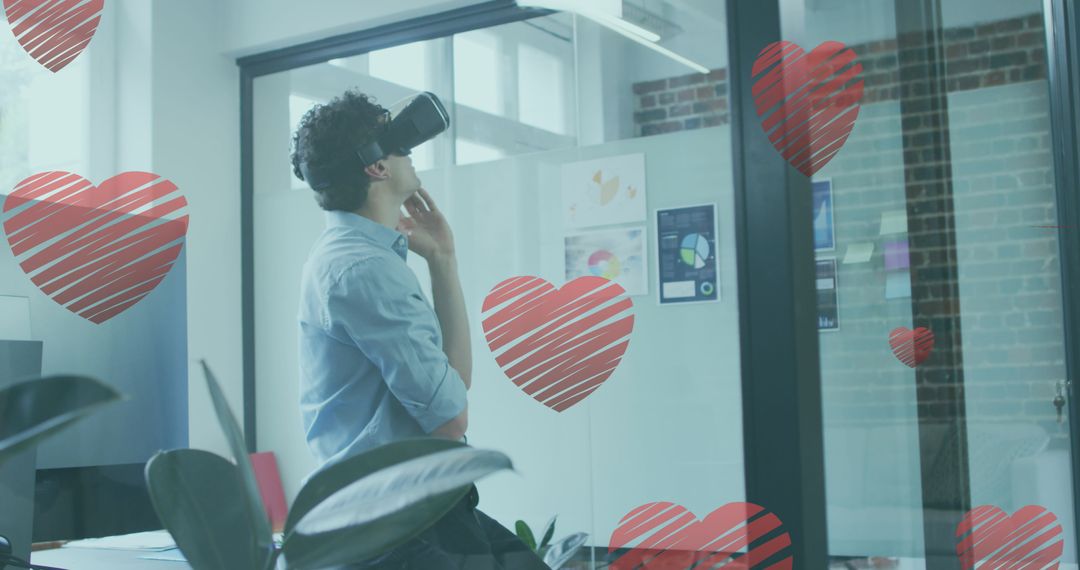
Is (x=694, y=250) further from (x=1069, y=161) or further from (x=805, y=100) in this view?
(x=805, y=100)

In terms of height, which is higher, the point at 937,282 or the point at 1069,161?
the point at 1069,161

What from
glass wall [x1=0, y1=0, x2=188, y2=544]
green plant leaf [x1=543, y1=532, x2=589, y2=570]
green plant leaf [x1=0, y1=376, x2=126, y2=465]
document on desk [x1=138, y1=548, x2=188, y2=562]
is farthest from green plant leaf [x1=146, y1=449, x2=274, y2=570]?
green plant leaf [x1=543, y1=532, x2=589, y2=570]

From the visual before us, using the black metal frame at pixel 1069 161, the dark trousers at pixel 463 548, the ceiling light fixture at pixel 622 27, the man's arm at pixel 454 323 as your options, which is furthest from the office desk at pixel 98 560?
the black metal frame at pixel 1069 161

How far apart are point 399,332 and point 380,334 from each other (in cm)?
2

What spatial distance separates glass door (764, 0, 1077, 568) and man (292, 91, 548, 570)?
1.59 ft

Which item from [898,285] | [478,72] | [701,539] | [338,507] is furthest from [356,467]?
[478,72]

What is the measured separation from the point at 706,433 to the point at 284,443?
0.82 m

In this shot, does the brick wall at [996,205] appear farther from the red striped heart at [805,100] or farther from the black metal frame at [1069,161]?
the red striped heart at [805,100]

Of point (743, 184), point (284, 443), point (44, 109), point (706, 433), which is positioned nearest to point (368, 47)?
point (44, 109)

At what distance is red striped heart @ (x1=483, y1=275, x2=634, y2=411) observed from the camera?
4.55 ft

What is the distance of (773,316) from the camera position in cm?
91

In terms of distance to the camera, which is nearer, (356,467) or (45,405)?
(45,405)

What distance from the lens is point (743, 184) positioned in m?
0.93

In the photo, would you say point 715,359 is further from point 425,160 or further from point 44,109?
point 44,109
